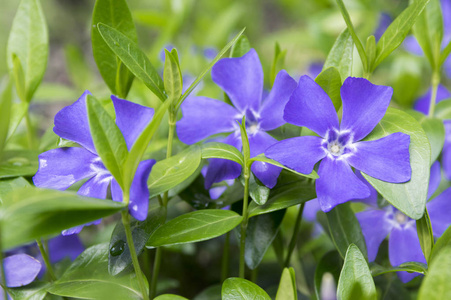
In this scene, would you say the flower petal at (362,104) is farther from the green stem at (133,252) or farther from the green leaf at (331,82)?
the green stem at (133,252)

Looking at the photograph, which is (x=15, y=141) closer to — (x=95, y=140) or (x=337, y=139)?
(x=95, y=140)

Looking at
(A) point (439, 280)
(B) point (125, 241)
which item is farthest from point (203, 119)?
(A) point (439, 280)

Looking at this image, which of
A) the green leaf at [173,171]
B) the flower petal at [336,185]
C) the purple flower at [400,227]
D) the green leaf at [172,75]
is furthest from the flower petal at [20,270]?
the purple flower at [400,227]

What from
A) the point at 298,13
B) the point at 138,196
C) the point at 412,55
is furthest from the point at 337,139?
the point at 298,13

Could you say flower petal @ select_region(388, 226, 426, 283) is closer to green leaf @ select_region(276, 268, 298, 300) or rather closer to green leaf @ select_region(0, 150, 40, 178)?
green leaf @ select_region(276, 268, 298, 300)

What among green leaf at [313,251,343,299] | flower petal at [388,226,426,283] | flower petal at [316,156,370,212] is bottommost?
green leaf at [313,251,343,299]

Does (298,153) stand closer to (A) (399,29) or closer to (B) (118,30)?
(A) (399,29)

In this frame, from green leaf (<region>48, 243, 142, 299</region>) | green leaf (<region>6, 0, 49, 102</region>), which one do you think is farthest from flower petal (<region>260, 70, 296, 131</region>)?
green leaf (<region>6, 0, 49, 102</region>)
